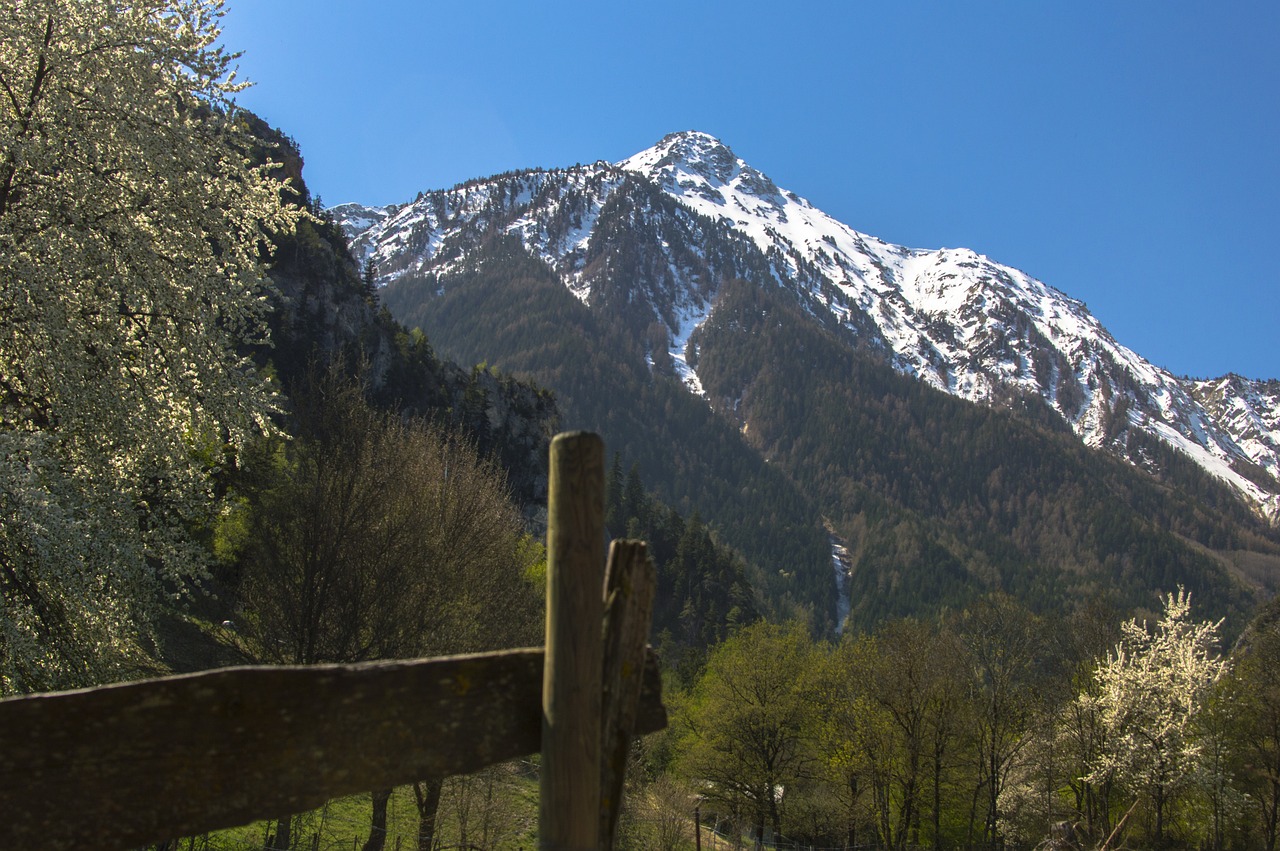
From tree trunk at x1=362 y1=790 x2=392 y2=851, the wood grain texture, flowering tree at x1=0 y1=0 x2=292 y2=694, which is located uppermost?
flowering tree at x1=0 y1=0 x2=292 y2=694

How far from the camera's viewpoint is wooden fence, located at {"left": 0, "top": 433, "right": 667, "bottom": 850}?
8.55ft

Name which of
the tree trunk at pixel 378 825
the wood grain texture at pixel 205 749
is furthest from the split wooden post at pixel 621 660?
the tree trunk at pixel 378 825

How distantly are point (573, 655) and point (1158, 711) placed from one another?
32.8 metres

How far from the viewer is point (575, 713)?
2.97 m

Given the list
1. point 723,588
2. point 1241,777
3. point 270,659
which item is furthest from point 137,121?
point 723,588

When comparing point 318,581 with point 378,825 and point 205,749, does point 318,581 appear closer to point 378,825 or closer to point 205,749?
point 378,825

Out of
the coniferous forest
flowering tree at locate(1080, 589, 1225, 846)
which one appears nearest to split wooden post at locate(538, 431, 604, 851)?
the coniferous forest

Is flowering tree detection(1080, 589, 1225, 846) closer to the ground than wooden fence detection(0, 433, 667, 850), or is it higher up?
closer to the ground

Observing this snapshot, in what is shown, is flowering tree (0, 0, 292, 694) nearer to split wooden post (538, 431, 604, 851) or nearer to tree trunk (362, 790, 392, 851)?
split wooden post (538, 431, 604, 851)

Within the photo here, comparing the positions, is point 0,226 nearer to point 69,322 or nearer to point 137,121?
point 69,322

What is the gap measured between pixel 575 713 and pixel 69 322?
7931mm

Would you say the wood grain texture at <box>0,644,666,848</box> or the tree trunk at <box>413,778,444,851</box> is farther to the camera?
the tree trunk at <box>413,778,444,851</box>

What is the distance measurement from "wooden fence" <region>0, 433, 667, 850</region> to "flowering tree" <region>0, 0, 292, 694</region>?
562 centimetres

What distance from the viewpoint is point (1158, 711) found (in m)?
28.9
